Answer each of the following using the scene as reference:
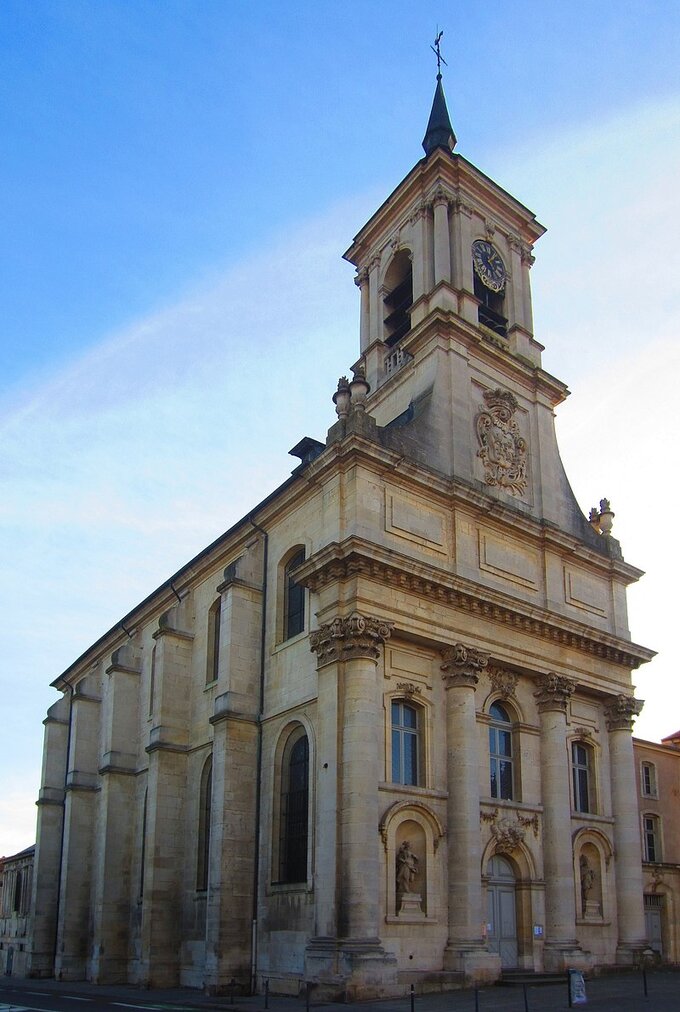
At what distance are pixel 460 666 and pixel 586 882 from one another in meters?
9.13

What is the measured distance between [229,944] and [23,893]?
30658 mm

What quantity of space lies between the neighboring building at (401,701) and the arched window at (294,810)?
0.27 feet

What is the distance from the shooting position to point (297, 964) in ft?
84.3

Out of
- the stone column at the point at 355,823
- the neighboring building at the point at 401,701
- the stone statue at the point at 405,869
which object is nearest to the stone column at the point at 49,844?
the neighboring building at the point at 401,701

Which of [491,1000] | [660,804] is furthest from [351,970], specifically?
[660,804]

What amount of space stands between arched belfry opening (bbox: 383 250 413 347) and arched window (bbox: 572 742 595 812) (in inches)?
649

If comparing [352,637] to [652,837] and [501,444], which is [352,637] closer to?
[501,444]

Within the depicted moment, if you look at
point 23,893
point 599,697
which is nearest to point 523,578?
point 599,697

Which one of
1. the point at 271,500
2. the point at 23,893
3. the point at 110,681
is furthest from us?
the point at 23,893

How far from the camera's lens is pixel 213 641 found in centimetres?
3506

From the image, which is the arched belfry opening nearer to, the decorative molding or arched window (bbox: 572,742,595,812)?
the decorative molding

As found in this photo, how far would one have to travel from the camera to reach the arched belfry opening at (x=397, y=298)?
38.3m

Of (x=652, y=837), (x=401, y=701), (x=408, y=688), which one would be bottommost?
(x=652, y=837)

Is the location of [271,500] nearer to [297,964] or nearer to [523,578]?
[523,578]
